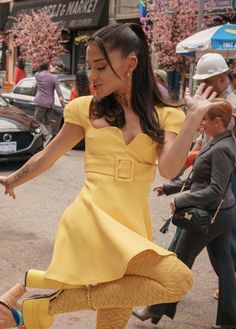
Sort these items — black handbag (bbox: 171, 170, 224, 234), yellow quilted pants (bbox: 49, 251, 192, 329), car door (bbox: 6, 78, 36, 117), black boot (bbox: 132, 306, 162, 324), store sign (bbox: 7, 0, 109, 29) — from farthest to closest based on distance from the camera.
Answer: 1. store sign (bbox: 7, 0, 109, 29)
2. car door (bbox: 6, 78, 36, 117)
3. black boot (bbox: 132, 306, 162, 324)
4. black handbag (bbox: 171, 170, 224, 234)
5. yellow quilted pants (bbox: 49, 251, 192, 329)

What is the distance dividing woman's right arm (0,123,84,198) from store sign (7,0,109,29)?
23022 millimetres

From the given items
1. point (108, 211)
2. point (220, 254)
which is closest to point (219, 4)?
point (220, 254)

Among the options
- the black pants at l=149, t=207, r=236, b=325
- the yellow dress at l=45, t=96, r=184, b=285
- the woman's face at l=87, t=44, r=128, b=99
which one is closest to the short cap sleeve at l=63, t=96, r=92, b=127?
the yellow dress at l=45, t=96, r=184, b=285

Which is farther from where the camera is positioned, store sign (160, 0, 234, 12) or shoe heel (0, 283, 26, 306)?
store sign (160, 0, 234, 12)

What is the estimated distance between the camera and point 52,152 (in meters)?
2.89

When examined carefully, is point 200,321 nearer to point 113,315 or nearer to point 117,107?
point 113,315

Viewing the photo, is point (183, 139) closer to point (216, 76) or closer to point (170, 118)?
point (170, 118)

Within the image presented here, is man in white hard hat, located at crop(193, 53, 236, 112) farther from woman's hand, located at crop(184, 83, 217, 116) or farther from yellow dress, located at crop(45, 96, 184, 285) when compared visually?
woman's hand, located at crop(184, 83, 217, 116)

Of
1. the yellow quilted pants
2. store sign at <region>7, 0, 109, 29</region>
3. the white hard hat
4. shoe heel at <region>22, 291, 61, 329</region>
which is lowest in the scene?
store sign at <region>7, 0, 109, 29</region>

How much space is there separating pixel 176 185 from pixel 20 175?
4.72 feet

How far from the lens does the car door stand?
14.6 m

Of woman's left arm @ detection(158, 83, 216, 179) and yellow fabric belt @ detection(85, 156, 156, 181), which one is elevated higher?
woman's left arm @ detection(158, 83, 216, 179)

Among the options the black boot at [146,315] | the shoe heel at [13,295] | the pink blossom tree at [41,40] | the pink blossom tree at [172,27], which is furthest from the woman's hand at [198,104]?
the pink blossom tree at [41,40]

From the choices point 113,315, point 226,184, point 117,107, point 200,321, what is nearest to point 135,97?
point 117,107
